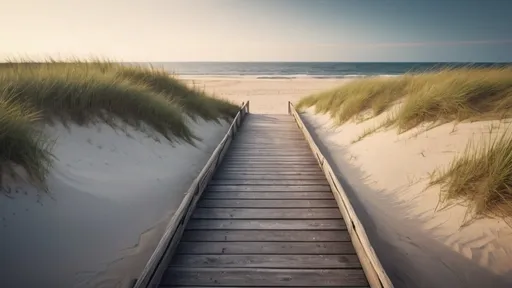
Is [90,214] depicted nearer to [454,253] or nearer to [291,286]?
[291,286]

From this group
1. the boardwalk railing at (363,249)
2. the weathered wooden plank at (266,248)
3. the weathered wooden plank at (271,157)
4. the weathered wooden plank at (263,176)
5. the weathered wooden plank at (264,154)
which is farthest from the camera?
the weathered wooden plank at (264,154)

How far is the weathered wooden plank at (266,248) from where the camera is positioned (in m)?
2.97

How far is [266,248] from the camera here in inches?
119

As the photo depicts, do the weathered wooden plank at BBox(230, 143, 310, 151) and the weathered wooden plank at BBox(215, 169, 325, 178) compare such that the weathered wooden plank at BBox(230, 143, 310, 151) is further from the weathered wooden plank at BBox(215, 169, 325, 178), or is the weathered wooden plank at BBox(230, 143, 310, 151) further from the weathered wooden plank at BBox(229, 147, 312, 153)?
the weathered wooden plank at BBox(215, 169, 325, 178)

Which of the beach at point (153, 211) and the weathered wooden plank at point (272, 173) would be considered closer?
the beach at point (153, 211)

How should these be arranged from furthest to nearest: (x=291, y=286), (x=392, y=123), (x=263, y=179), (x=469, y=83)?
1. (x=392, y=123)
2. (x=469, y=83)
3. (x=263, y=179)
4. (x=291, y=286)

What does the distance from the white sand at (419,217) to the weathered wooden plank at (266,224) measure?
50cm

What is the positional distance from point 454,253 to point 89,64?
8884 mm

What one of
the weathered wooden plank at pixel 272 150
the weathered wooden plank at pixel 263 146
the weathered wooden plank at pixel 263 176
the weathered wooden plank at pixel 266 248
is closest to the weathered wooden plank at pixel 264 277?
the weathered wooden plank at pixel 266 248

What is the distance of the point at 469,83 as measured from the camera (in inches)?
226

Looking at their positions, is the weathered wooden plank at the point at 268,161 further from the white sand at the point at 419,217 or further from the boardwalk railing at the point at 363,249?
the boardwalk railing at the point at 363,249

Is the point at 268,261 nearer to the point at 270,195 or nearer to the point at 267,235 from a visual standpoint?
the point at 267,235

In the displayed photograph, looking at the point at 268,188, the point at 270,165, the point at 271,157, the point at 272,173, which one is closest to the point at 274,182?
the point at 268,188

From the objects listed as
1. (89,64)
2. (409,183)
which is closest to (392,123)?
(409,183)
